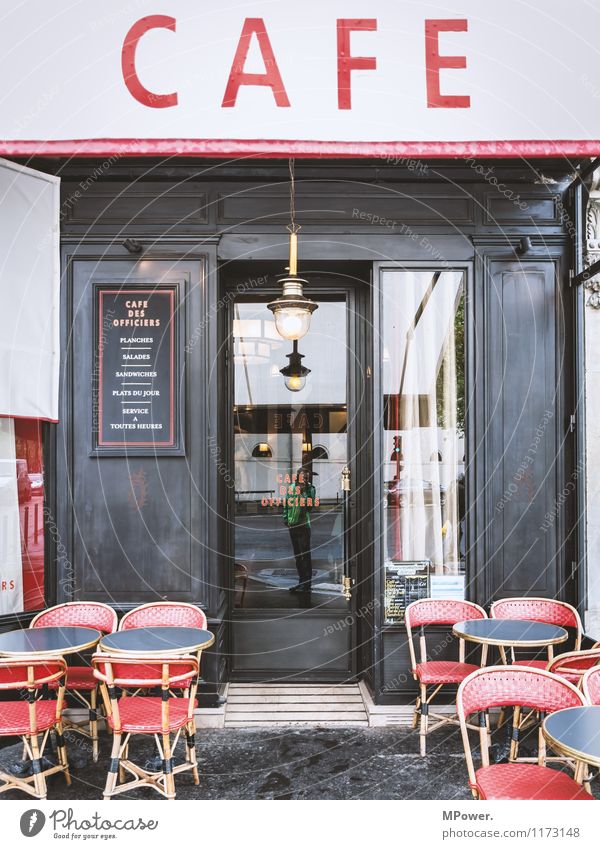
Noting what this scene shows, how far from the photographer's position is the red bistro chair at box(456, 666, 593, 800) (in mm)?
3311

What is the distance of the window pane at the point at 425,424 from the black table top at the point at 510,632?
798 mm

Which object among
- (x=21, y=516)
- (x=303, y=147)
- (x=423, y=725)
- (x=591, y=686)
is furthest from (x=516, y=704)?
(x=21, y=516)

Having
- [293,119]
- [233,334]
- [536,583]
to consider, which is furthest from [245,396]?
[293,119]

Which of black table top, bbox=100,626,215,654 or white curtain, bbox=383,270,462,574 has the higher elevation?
white curtain, bbox=383,270,462,574

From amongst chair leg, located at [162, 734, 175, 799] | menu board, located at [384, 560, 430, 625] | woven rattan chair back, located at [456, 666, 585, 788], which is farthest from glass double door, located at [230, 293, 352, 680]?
woven rattan chair back, located at [456, 666, 585, 788]

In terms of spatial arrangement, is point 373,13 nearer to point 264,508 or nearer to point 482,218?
point 482,218

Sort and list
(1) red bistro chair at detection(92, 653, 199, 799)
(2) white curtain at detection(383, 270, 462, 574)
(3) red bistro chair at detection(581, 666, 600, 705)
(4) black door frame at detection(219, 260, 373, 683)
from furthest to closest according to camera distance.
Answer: (4) black door frame at detection(219, 260, 373, 683) → (2) white curtain at detection(383, 270, 462, 574) → (1) red bistro chair at detection(92, 653, 199, 799) → (3) red bistro chair at detection(581, 666, 600, 705)

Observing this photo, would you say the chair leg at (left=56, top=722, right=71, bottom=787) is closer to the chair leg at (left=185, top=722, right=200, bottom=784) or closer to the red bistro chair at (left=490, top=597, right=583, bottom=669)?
the chair leg at (left=185, top=722, right=200, bottom=784)

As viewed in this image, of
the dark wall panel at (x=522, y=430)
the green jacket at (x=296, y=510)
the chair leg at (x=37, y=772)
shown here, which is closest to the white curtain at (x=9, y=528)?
the chair leg at (x=37, y=772)

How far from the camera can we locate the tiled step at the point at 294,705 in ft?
18.2

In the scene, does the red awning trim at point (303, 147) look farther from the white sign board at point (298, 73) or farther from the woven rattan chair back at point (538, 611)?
the woven rattan chair back at point (538, 611)

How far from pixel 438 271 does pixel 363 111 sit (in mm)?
2687

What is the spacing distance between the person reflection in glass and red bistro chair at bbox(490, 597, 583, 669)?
1706 mm

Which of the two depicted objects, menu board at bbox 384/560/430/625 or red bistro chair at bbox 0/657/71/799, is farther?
menu board at bbox 384/560/430/625
